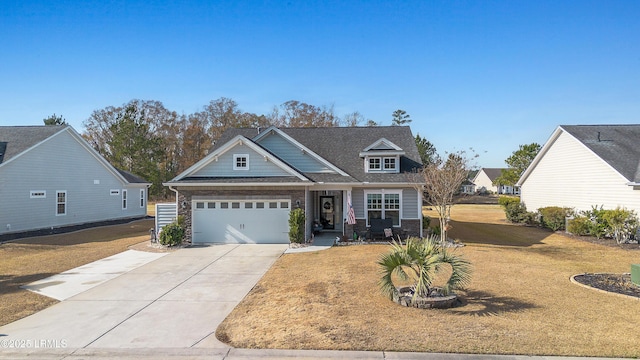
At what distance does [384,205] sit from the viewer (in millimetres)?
18656

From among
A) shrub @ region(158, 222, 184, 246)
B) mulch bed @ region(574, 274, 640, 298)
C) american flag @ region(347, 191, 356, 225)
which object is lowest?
mulch bed @ region(574, 274, 640, 298)

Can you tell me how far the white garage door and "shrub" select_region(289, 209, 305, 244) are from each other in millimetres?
733

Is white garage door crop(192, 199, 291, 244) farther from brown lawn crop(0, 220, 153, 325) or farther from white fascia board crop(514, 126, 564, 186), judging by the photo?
white fascia board crop(514, 126, 564, 186)

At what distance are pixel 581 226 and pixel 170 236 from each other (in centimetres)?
2072

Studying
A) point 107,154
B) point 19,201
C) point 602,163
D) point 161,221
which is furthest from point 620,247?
point 107,154

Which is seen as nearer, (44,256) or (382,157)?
(44,256)

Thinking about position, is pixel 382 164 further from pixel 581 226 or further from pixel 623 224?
pixel 623 224

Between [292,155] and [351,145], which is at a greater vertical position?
[351,145]

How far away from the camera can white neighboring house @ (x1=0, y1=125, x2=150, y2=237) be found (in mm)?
20797

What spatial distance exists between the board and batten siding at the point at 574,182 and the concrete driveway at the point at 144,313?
18.2 meters

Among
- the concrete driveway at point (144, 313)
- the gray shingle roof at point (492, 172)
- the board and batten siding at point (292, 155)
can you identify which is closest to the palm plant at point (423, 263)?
the concrete driveway at point (144, 313)

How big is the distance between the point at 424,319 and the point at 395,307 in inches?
34.2

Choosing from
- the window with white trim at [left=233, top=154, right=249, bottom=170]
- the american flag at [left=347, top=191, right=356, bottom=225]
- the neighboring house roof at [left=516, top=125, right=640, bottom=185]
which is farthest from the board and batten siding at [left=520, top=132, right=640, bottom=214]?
the window with white trim at [left=233, top=154, right=249, bottom=170]

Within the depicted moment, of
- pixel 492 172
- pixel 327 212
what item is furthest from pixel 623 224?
pixel 492 172
